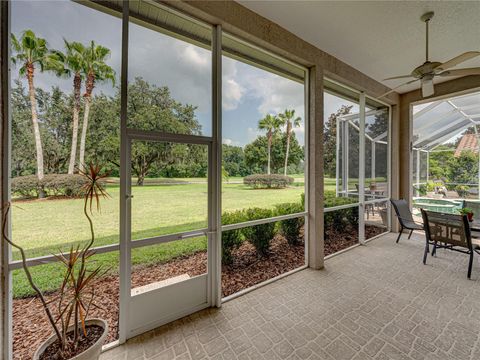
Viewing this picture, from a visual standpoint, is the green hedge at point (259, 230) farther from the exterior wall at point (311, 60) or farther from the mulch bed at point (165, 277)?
the exterior wall at point (311, 60)

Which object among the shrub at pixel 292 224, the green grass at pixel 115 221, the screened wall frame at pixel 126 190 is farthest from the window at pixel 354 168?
the green grass at pixel 115 221

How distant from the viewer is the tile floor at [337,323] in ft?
5.87

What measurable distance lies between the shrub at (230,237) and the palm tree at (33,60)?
195 centimetres

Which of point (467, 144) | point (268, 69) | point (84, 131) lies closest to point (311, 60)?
point (268, 69)

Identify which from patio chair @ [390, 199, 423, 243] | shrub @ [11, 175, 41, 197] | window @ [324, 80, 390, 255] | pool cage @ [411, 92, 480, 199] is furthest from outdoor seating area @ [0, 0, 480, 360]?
pool cage @ [411, 92, 480, 199]

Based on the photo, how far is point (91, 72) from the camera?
1.87 metres

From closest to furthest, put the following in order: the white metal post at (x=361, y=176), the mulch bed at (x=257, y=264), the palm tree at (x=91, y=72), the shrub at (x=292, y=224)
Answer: the palm tree at (x=91, y=72), the mulch bed at (x=257, y=264), the shrub at (x=292, y=224), the white metal post at (x=361, y=176)

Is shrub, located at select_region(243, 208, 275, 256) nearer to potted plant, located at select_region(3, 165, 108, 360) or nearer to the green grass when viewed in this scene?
the green grass

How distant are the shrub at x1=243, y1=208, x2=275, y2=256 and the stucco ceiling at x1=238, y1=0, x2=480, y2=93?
2.64 meters

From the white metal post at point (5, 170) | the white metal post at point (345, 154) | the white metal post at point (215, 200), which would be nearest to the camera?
the white metal post at point (5, 170)

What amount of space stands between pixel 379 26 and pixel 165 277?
13.8 feet

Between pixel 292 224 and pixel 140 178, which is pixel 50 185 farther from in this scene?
pixel 292 224

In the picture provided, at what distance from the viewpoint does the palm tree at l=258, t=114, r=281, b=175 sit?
3086 mm

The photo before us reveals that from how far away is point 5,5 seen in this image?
1.57 m
